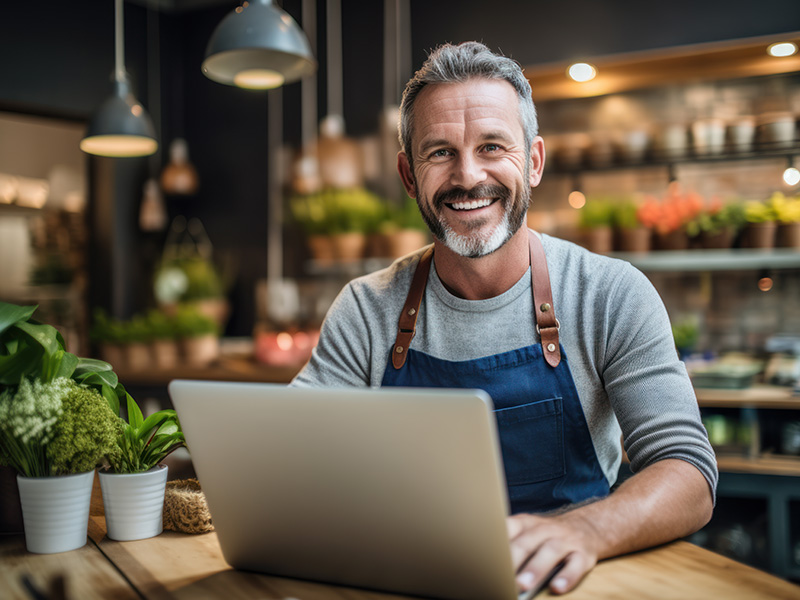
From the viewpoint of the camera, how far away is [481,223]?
154cm

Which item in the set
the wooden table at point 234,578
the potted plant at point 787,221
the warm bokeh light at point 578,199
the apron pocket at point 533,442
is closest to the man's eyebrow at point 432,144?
the apron pocket at point 533,442

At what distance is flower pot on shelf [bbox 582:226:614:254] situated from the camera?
139 inches

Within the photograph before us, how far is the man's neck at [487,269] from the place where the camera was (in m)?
1.58

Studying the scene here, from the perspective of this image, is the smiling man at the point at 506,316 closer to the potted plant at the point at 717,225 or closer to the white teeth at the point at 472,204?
the white teeth at the point at 472,204

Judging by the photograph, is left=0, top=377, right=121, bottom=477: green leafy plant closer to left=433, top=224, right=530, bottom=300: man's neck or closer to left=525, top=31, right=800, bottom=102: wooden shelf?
left=433, top=224, right=530, bottom=300: man's neck

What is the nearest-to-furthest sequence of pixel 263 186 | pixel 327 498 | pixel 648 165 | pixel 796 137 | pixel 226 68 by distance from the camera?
pixel 327 498, pixel 226 68, pixel 796 137, pixel 648 165, pixel 263 186

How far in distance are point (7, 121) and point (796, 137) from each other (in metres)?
6.40

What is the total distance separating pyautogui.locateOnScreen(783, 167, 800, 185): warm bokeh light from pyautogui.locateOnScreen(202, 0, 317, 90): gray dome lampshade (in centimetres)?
235

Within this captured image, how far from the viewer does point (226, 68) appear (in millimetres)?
2564

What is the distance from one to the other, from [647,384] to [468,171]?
1.80 ft

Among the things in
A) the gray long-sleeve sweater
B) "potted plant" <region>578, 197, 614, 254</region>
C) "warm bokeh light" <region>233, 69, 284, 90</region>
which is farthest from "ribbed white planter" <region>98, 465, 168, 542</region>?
"potted plant" <region>578, 197, 614, 254</region>

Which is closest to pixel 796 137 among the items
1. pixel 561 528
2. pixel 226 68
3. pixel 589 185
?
pixel 589 185

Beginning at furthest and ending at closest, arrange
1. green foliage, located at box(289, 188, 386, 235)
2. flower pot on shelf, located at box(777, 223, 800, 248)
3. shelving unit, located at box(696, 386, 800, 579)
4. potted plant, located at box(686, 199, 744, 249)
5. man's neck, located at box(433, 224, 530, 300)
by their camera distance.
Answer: green foliage, located at box(289, 188, 386, 235) → potted plant, located at box(686, 199, 744, 249) → flower pot on shelf, located at box(777, 223, 800, 248) → shelving unit, located at box(696, 386, 800, 579) → man's neck, located at box(433, 224, 530, 300)

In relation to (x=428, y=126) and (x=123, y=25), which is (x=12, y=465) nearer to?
(x=428, y=126)
